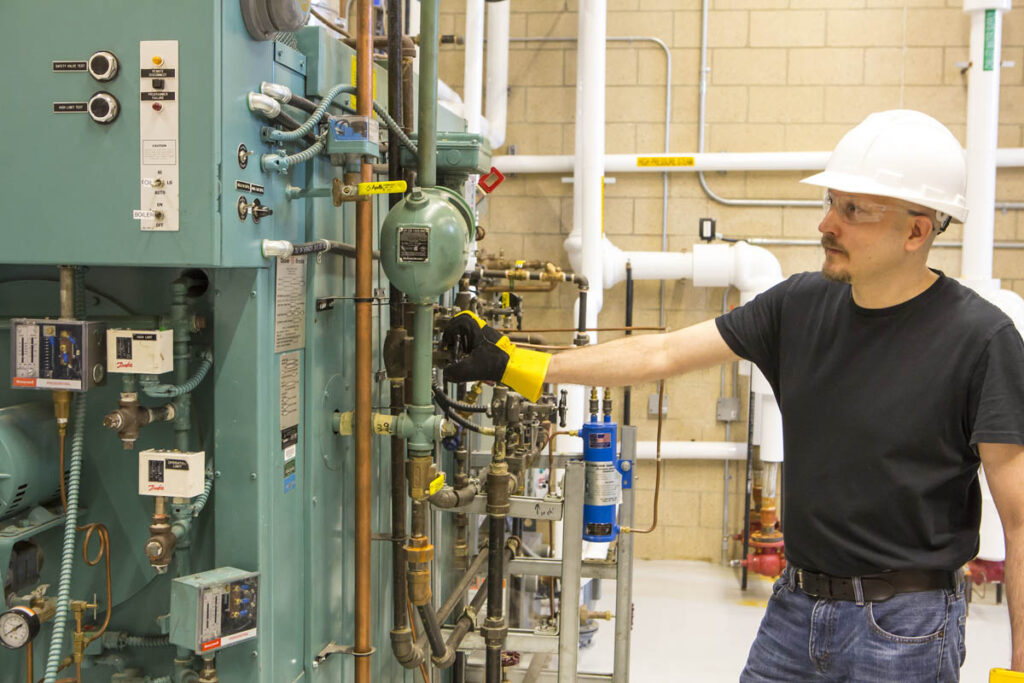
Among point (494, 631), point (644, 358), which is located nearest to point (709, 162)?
point (644, 358)

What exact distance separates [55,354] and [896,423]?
1.54m

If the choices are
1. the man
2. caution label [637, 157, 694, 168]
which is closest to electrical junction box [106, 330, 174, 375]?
the man

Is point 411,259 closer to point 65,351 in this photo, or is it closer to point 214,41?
point 214,41

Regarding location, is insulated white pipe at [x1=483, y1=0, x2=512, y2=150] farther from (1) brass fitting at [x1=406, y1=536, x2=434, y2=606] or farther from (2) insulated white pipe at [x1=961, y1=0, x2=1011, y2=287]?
(1) brass fitting at [x1=406, y1=536, x2=434, y2=606]

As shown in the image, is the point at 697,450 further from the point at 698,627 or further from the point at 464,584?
the point at 464,584

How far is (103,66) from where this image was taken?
1.51m

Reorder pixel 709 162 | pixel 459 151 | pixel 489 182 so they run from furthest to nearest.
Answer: pixel 709 162 < pixel 489 182 < pixel 459 151

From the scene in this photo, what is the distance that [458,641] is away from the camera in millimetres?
2336

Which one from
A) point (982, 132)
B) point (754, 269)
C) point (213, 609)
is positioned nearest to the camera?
point (213, 609)

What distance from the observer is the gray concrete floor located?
132 inches

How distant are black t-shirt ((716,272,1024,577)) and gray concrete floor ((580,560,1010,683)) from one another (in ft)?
5.96

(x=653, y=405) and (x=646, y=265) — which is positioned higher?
(x=646, y=265)

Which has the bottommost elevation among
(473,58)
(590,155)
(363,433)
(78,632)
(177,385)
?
(78,632)

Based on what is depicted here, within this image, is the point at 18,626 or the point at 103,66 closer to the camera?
the point at 103,66
